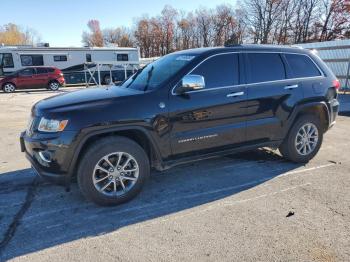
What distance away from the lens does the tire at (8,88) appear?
816 inches

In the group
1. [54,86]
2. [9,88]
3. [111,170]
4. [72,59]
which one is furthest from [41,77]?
[111,170]

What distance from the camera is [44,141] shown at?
11.7 feet

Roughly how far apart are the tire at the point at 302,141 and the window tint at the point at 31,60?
908 inches

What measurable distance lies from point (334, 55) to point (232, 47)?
540 inches

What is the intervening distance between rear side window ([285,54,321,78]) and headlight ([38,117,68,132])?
11.4ft

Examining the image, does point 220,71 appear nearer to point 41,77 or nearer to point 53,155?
point 53,155

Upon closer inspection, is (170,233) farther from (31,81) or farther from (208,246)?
(31,81)

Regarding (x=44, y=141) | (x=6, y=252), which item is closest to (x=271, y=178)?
(x=44, y=141)

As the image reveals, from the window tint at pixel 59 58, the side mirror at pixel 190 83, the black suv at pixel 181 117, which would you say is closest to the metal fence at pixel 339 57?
the black suv at pixel 181 117

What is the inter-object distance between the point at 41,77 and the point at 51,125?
1982 cm

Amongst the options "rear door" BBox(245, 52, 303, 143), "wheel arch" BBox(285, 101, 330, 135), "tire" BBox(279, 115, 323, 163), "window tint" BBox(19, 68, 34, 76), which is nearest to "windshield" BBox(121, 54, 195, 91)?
"rear door" BBox(245, 52, 303, 143)

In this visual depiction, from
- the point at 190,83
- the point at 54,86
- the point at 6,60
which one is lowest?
the point at 54,86

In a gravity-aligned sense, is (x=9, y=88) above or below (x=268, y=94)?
below

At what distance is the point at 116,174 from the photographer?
3.85m
